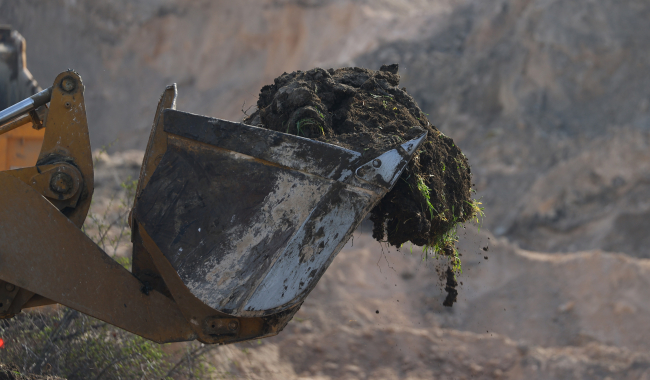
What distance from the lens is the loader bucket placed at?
7.25ft

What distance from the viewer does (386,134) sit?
2.50 metres

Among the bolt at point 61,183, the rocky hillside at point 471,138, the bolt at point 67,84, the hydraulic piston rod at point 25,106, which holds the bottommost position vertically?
the bolt at point 61,183

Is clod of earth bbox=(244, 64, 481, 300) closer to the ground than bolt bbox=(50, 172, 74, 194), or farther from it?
farther from it

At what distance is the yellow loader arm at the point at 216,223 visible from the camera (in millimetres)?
2213

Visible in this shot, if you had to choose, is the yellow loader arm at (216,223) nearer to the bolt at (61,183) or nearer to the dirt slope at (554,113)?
the bolt at (61,183)

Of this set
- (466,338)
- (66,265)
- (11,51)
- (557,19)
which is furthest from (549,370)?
(557,19)

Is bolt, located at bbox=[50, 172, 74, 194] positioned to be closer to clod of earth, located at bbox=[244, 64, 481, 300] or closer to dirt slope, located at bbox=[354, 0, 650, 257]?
clod of earth, located at bbox=[244, 64, 481, 300]

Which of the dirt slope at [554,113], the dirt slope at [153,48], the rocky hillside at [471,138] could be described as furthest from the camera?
the dirt slope at [153,48]

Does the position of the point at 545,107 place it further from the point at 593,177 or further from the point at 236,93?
the point at 236,93

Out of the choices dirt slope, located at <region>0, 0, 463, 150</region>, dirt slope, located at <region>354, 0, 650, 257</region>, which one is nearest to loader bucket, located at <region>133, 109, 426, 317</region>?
dirt slope, located at <region>354, 0, 650, 257</region>

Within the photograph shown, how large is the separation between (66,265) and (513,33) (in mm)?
13534

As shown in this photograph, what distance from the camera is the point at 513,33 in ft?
45.6

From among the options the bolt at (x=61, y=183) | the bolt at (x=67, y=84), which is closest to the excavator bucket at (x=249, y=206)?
the bolt at (x=61, y=183)

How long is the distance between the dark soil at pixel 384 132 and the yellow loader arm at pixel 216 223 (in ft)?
0.63
